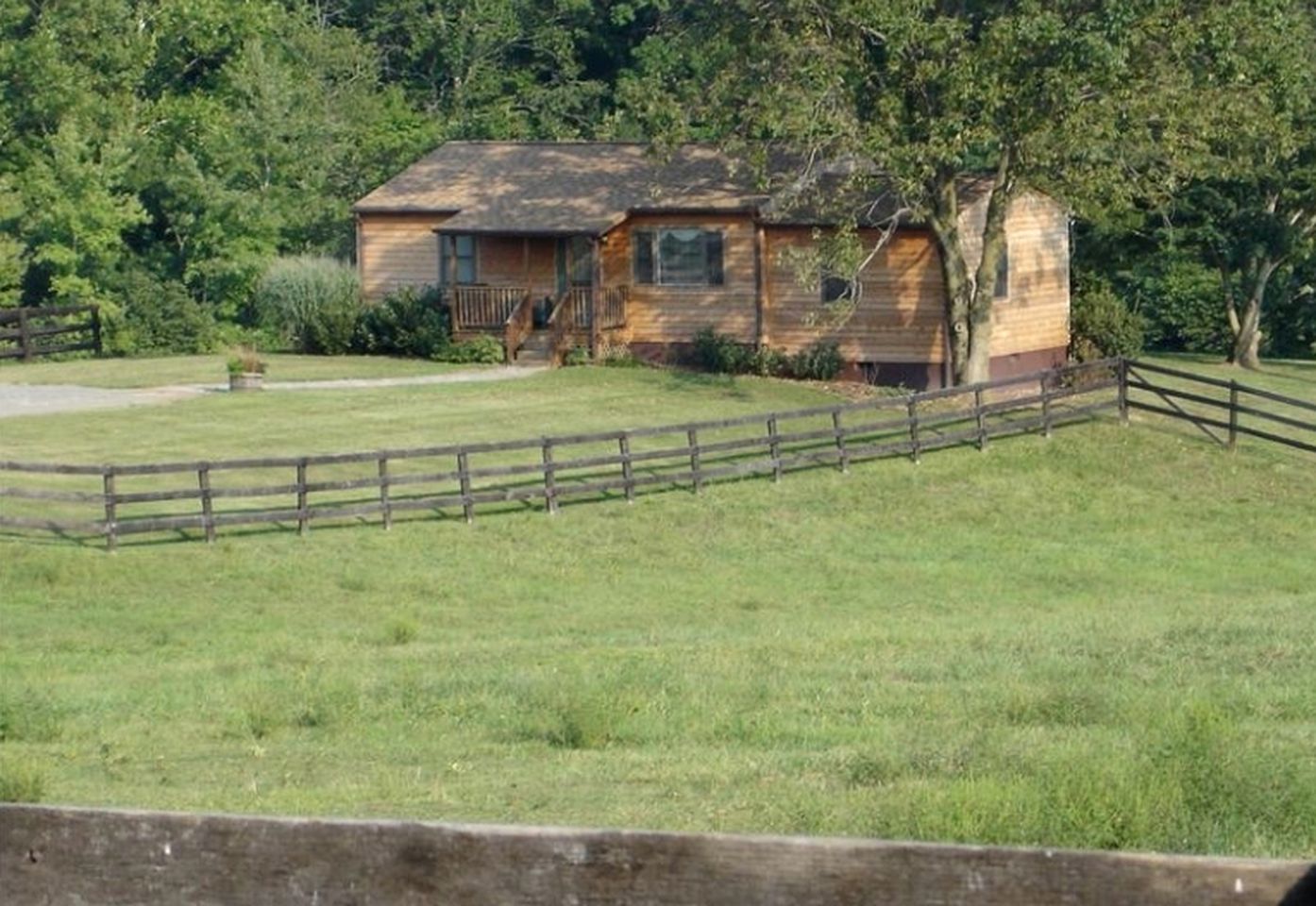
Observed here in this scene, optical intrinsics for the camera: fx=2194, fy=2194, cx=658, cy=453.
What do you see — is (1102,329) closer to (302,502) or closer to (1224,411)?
(1224,411)

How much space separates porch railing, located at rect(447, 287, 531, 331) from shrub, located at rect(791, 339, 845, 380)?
700 centimetres

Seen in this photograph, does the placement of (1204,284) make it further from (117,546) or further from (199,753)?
(199,753)

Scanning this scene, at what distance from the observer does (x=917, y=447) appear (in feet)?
115

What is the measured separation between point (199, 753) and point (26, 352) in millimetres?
41455

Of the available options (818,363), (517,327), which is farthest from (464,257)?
(818,363)

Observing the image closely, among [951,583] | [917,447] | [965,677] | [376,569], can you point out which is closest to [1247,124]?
[917,447]

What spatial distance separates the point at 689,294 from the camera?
47.8m

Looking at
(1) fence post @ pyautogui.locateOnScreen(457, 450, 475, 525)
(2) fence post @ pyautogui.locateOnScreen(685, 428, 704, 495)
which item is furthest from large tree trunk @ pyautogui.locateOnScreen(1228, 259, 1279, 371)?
(1) fence post @ pyautogui.locateOnScreen(457, 450, 475, 525)

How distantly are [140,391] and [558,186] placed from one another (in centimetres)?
1212

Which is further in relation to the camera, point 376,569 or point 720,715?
point 376,569

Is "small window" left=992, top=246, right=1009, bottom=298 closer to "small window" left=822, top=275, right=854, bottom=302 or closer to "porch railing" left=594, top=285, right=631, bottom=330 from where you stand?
"small window" left=822, top=275, right=854, bottom=302

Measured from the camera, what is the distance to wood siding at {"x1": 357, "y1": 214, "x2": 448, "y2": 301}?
172 feet

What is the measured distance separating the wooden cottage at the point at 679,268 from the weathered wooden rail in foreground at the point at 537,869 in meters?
39.4

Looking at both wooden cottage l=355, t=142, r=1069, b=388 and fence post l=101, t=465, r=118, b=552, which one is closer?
fence post l=101, t=465, r=118, b=552
